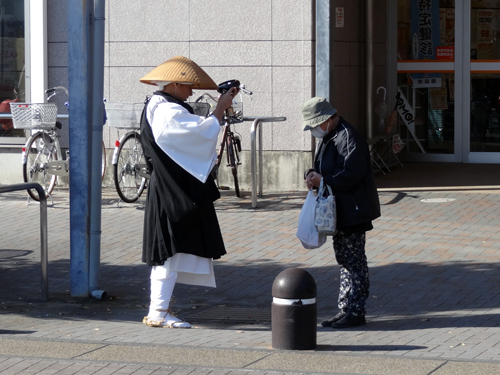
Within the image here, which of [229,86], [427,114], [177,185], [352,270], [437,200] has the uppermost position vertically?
[229,86]

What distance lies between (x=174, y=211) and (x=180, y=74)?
0.96m

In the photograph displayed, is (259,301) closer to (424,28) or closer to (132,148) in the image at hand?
(132,148)

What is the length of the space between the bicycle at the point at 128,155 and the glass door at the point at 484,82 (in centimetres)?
593

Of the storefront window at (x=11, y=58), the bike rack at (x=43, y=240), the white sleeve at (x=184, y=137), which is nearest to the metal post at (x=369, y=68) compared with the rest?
the storefront window at (x=11, y=58)

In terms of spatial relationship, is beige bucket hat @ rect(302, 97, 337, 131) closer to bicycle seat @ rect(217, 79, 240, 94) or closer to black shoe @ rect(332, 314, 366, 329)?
bicycle seat @ rect(217, 79, 240, 94)

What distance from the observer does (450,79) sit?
576 inches

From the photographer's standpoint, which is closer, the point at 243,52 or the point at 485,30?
the point at 243,52

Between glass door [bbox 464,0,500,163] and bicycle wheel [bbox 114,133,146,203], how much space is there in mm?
5912

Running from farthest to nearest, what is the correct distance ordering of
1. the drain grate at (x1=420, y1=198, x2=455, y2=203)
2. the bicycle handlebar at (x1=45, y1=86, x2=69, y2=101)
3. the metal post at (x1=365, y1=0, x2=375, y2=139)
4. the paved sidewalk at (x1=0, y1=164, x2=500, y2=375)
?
the metal post at (x1=365, y1=0, x2=375, y2=139) → the bicycle handlebar at (x1=45, y1=86, x2=69, y2=101) → the drain grate at (x1=420, y1=198, x2=455, y2=203) → the paved sidewalk at (x1=0, y1=164, x2=500, y2=375)

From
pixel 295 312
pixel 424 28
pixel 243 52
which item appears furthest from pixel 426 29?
pixel 295 312

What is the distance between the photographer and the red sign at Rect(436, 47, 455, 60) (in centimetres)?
1457

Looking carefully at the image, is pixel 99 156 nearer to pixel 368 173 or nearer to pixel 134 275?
pixel 134 275

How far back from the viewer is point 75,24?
7.26 m

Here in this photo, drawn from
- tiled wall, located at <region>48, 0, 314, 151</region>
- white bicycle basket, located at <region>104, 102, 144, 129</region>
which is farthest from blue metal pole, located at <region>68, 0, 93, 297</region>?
tiled wall, located at <region>48, 0, 314, 151</region>
